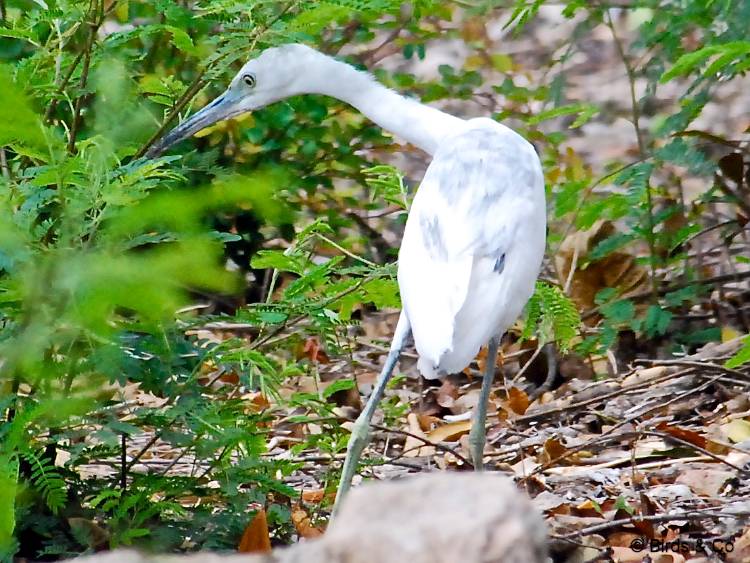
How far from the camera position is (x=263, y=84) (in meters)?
4.45

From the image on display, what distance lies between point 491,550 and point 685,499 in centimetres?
229

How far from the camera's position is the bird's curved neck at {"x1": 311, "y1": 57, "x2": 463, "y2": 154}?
4.30m

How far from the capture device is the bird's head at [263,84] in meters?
4.39

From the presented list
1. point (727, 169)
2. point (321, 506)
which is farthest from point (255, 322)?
point (727, 169)

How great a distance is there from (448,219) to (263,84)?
3.78ft

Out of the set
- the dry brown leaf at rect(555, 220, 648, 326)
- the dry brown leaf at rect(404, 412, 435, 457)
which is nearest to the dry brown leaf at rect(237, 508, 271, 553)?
the dry brown leaf at rect(404, 412, 435, 457)

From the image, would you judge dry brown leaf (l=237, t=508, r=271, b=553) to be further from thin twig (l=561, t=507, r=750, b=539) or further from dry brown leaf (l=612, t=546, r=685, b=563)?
dry brown leaf (l=612, t=546, r=685, b=563)

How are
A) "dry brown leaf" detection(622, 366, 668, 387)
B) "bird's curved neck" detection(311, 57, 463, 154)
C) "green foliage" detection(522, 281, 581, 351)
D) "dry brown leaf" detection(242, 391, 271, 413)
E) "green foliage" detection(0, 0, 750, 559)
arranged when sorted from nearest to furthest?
"green foliage" detection(0, 0, 750, 559)
"green foliage" detection(522, 281, 581, 351)
"bird's curved neck" detection(311, 57, 463, 154)
"dry brown leaf" detection(242, 391, 271, 413)
"dry brown leaf" detection(622, 366, 668, 387)

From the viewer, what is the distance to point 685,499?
3.81 metres

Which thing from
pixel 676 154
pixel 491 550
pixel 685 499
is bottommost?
pixel 685 499

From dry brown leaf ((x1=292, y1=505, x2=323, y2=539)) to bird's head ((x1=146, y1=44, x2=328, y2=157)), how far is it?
136cm

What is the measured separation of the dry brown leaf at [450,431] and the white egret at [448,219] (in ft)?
2.26

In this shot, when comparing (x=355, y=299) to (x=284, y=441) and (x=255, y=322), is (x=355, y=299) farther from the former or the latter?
(x=284, y=441)

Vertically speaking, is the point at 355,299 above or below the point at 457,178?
below
